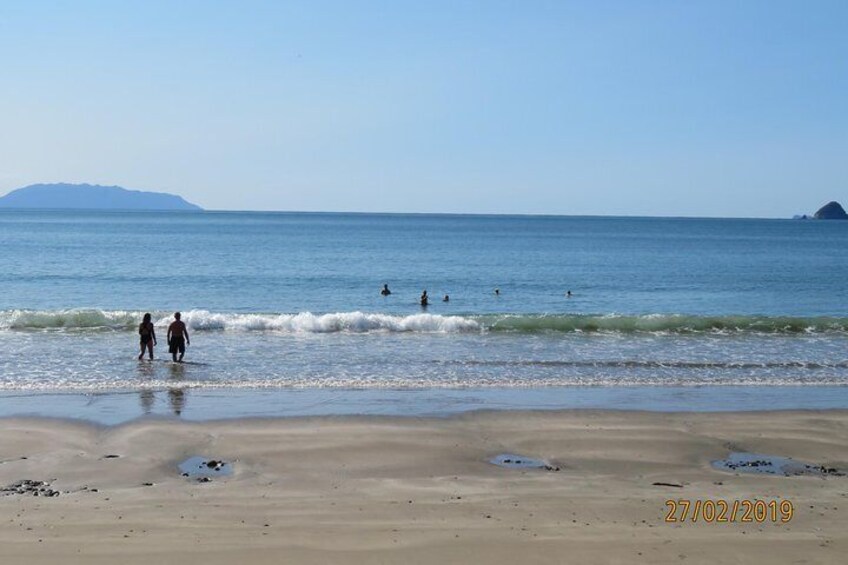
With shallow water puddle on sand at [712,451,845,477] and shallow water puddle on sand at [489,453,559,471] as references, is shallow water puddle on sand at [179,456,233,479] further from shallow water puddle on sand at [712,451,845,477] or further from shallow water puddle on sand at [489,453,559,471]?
shallow water puddle on sand at [712,451,845,477]

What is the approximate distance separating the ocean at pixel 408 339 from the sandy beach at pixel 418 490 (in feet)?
6.11

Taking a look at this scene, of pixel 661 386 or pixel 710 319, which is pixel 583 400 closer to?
pixel 661 386

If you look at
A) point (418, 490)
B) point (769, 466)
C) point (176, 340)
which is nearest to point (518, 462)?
point (418, 490)

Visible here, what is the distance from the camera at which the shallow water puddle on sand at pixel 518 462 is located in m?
13.4

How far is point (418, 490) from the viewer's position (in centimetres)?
1193

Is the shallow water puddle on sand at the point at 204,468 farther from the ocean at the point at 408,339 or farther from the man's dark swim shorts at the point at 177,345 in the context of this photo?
the man's dark swim shorts at the point at 177,345

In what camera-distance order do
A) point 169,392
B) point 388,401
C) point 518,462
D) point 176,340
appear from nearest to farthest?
point 518,462 → point 388,401 → point 169,392 → point 176,340

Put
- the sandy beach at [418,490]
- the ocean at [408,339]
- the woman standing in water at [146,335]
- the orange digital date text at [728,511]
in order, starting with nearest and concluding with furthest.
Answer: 1. the sandy beach at [418,490]
2. the orange digital date text at [728,511]
3. the ocean at [408,339]
4. the woman standing in water at [146,335]

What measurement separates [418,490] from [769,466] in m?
6.08

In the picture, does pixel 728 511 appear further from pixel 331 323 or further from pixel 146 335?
pixel 331 323

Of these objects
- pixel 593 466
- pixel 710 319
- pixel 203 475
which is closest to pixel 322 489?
pixel 203 475

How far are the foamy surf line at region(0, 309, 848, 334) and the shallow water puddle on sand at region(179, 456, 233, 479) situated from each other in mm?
17083

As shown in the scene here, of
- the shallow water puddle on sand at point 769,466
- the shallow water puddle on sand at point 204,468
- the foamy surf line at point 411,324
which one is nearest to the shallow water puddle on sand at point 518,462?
the shallow water puddle on sand at point 769,466

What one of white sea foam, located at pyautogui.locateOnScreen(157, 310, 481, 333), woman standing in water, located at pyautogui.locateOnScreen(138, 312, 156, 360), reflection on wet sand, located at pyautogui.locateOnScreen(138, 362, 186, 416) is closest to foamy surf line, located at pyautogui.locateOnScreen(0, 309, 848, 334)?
white sea foam, located at pyautogui.locateOnScreen(157, 310, 481, 333)
